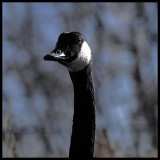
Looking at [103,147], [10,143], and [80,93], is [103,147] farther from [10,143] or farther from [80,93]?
[80,93]

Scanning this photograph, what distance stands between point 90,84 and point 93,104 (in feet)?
0.29

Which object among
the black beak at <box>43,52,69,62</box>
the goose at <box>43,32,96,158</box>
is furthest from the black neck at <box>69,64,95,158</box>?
the black beak at <box>43,52,69,62</box>

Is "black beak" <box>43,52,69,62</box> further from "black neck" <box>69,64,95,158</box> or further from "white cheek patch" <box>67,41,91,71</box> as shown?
"black neck" <box>69,64,95,158</box>

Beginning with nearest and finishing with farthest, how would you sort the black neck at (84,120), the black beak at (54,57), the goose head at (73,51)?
the black beak at (54,57) < the goose head at (73,51) < the black neck at (84,120)

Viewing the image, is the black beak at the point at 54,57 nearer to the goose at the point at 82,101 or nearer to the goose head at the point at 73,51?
the goose head at the point at 73,51

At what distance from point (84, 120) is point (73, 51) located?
313mm

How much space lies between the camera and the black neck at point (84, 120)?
2070 mm

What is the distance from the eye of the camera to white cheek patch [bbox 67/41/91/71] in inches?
77.1

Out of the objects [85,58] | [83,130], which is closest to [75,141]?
[83,130]

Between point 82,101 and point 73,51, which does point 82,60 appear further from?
point 82,101

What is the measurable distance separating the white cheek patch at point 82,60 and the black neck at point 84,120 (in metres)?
0.08

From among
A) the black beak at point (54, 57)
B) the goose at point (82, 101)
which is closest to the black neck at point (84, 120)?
the goose at point (82, 101)

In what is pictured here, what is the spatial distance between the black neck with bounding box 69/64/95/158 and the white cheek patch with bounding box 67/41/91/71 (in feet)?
0.26

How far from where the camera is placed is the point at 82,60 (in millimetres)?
1981
